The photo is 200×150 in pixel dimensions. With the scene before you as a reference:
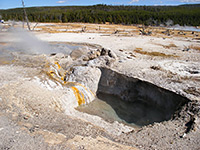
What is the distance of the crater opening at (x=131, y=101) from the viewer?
8.19m

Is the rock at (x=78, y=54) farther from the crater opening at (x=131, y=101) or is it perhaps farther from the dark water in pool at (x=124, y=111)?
the dark water in pool at (x=124, y=111)

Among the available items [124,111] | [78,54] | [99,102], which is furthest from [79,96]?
[78,54]

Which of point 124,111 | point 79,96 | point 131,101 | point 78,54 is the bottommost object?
point 124,111

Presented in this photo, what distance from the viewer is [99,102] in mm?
10086

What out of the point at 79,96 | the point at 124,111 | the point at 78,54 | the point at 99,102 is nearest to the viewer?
the point at 79,96

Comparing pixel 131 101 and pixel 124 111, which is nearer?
pixel 124 111

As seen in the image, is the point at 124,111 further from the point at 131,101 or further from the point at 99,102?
the point at 99,102

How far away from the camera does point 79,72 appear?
10875 millimetres

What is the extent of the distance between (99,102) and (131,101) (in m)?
1.84

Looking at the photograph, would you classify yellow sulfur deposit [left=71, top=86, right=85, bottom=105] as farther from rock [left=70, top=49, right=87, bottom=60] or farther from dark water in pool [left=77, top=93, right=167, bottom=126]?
rock [left=70, top=49, right=87, bottom=60]

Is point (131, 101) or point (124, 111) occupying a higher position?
point (131, 101)

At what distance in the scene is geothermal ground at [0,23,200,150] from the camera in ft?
17.0

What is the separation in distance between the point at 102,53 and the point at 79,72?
2.79 metres

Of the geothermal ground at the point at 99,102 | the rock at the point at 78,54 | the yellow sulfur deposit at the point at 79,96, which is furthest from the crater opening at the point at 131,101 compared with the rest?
the rock at the point at 78,54
